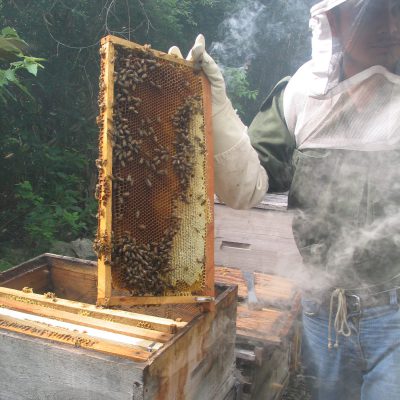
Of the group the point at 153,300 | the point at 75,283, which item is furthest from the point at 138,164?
the point at 75,283

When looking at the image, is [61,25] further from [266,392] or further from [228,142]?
[266,392]

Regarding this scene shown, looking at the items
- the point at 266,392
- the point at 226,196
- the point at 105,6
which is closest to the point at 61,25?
the point at 105,6

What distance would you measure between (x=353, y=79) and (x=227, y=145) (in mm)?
628

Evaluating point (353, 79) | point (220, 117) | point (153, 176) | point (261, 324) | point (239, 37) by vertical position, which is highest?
point (239, 37)

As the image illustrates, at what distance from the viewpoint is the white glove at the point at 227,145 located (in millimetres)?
1957

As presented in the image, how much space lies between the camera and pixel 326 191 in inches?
81.5

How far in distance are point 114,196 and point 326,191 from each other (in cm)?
96

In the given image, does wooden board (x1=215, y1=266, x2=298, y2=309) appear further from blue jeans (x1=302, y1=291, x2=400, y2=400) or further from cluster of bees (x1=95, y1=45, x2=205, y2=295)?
cluster of bees (x1=95, y1=45, x2=205, y2=295)

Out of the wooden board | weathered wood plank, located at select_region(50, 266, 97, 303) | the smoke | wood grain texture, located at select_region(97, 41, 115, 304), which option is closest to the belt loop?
the wooden board

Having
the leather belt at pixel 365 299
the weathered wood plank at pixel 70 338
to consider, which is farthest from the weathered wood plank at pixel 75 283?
the leather belt at pixel 365 299

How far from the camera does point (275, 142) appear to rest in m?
2.23

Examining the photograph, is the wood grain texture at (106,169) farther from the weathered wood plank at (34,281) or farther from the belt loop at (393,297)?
the belt loop at (393,297)

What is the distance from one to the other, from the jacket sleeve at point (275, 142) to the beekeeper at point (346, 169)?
0.01 metres

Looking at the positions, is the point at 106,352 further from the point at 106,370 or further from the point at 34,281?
the point at 34,281
